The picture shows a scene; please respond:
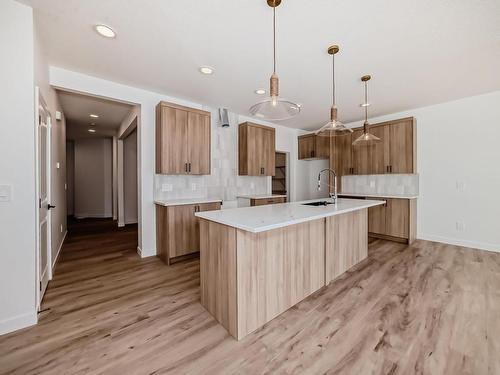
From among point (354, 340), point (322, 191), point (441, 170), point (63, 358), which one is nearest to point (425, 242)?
point (441, 170)

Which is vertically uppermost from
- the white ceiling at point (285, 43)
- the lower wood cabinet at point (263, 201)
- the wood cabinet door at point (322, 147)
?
the white ceiling at point (285, 43)

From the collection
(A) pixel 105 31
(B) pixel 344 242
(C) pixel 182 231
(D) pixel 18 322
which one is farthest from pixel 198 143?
(D) pixel 18 322

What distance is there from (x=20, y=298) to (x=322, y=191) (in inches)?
239

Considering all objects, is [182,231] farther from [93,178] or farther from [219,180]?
[93,178]

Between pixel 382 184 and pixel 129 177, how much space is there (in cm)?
670

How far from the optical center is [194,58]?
2.64 meters

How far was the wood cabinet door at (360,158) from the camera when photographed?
16.1ft

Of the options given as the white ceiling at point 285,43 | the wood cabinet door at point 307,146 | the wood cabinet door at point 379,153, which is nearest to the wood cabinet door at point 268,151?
the wood cabinet door at point 307,146

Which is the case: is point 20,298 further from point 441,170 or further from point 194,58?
point 441,170

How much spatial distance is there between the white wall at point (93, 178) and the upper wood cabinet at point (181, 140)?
5117 mm

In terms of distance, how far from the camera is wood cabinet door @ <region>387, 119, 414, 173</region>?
4305mm

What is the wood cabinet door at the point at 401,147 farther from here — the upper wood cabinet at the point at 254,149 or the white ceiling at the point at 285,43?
the upper wood cabinet at the point at 254,149

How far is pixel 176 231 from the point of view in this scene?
3.32 m

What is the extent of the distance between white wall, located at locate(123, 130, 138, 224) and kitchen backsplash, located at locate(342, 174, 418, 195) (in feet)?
19.3
